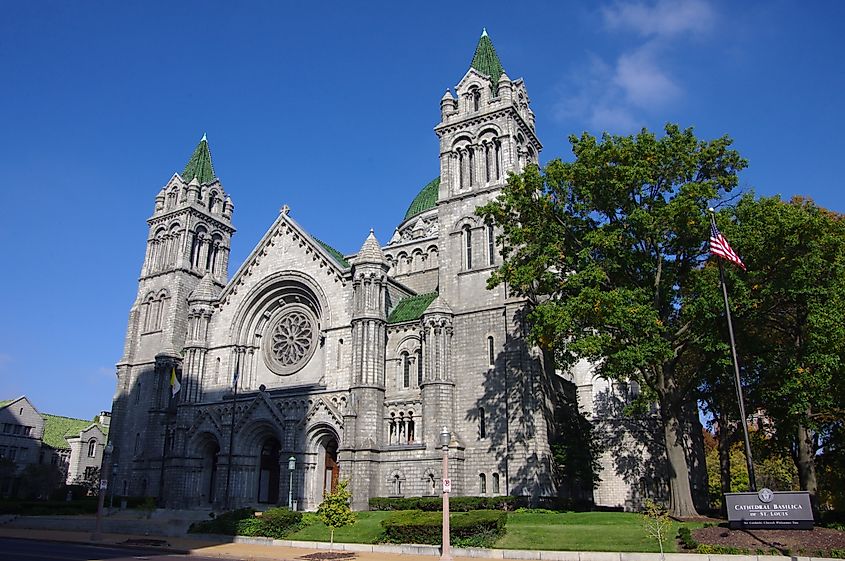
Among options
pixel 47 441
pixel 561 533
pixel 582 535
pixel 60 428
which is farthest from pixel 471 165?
pixel 60 428

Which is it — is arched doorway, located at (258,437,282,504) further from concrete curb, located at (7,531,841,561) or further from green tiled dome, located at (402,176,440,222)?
green tiled dome, located at (402,176,440,222)

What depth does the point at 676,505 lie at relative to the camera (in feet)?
96.9

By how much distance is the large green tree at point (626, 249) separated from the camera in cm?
2908

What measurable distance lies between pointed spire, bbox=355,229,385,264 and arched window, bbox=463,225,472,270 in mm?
5582

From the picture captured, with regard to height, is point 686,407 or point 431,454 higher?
point 686,407

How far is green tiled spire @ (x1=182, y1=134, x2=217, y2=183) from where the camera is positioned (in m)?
64.0

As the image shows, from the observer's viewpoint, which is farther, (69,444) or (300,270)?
(69,444)

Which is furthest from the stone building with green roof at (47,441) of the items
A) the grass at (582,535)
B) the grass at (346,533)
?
the grass at (582,535)

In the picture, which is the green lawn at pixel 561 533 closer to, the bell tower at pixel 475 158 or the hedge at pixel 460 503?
the hedge at pixel 460 503

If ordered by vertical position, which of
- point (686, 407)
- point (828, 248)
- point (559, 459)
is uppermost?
point (828, 248)

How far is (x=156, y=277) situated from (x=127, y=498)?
19931mm

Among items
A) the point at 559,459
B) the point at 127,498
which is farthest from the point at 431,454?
the point at 127,498

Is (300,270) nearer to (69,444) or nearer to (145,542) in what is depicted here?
(145,542)

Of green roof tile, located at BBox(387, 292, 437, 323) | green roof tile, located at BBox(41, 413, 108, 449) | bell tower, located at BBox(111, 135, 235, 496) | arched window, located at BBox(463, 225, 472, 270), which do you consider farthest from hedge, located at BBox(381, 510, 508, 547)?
green roof tile, located at BBox(41, 413, 108, 449)
